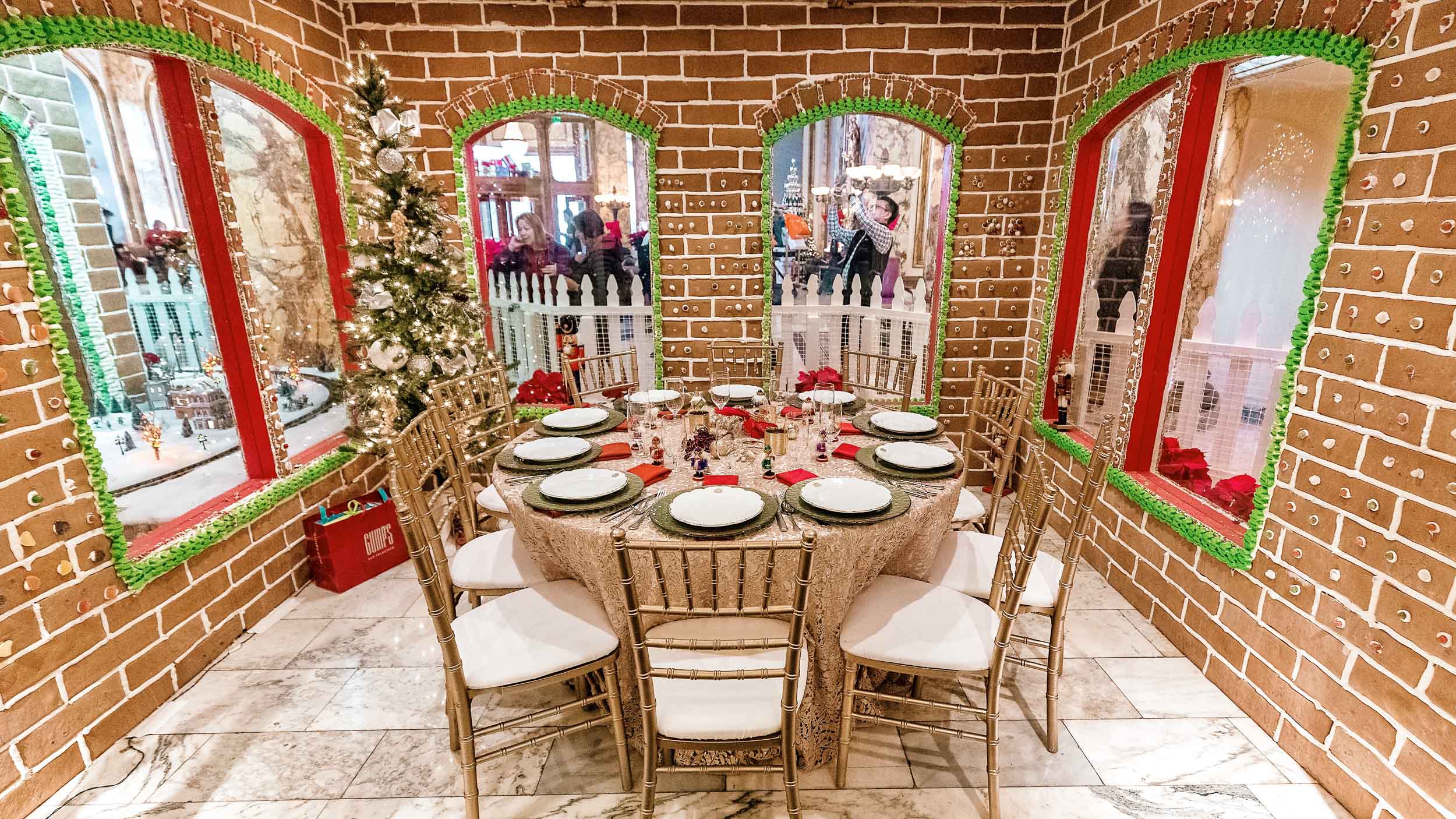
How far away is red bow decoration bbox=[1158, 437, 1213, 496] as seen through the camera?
2.74 meters

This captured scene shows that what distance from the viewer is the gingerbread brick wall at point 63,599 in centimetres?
181

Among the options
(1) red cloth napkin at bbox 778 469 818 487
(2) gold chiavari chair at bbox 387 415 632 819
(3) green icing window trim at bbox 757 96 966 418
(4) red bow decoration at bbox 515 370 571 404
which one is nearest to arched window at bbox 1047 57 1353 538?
(3) green icing window trim at bbox 757 96 966 418

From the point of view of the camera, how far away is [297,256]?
10.8 feet

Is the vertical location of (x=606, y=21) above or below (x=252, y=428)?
above

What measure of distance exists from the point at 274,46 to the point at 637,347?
9.18 ft

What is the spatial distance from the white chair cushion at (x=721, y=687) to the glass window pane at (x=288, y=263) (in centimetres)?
237

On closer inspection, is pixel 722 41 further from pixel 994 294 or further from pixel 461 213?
pixel 994 294

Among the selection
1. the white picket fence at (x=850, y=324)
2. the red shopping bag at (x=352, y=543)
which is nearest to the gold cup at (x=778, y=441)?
the red shopping bag at (x=352, y=543)

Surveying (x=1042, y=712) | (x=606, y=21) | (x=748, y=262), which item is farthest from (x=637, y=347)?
(x=1042, y=712)

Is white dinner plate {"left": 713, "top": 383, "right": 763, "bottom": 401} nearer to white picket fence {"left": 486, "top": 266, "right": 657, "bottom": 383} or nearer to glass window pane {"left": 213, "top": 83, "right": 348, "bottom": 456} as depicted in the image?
white picket fence {"left": 486, "top": 266, "right": 657, "bottom": 383}

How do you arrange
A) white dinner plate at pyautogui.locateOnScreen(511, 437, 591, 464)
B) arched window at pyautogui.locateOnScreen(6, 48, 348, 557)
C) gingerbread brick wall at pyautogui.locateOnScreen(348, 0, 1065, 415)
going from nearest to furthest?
white dinner plate at pyautogui.locateOnScreen(511, 437, 591, 464) → arched window at pyautogui.locateOnScreen(6, 48, 348, 557) → gingerbread brick wall at pyautogui.locateOnScreen(348, 0, 1065, 415)

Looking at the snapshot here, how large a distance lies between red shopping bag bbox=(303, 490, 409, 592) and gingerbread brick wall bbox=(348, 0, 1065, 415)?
6.03 ft

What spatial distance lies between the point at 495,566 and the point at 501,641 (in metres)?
0.46

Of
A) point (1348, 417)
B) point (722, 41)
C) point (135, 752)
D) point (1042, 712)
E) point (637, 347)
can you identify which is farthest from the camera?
point (637, 347)
